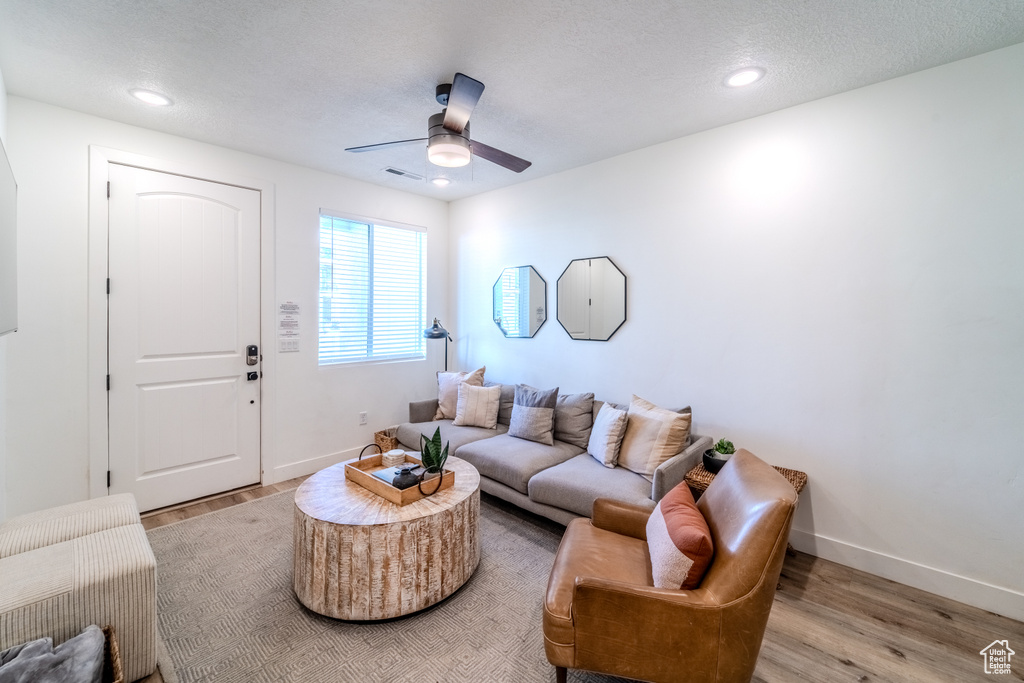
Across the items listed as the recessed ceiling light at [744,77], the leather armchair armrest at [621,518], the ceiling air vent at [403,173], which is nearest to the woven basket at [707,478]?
the leather armchair armrest at [621,518]

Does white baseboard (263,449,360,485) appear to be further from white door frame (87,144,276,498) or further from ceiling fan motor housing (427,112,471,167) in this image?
ceiling fan motor housing (427,112,471,167)

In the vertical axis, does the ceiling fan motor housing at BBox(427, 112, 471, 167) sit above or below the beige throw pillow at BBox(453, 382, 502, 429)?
above

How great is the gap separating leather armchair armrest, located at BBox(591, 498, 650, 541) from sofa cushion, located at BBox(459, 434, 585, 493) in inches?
32.2

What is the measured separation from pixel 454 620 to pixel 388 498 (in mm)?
643

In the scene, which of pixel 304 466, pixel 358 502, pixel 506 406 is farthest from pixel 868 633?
pixel 304 466

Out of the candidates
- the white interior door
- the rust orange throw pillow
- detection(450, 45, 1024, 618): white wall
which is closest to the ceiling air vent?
the white interior door

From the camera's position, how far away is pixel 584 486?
2559 mm

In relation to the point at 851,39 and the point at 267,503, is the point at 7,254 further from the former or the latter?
the point at 851,39

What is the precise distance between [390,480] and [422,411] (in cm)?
178

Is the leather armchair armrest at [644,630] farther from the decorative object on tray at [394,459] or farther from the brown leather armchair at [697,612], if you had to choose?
the decorative object on tray at [394,459]

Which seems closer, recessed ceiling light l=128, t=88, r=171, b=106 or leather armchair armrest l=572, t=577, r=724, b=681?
leather armchair armrest l=572, t=577, r=724, b=681

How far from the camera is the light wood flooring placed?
1.72 metres

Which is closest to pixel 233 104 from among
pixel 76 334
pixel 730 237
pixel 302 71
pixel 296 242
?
pixel 302 71

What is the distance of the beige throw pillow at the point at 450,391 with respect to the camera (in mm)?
3947
